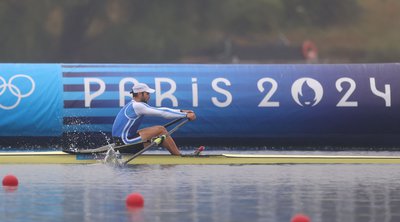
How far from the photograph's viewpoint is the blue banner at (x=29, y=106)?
82.5ft

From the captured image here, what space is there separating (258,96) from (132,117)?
460 cm

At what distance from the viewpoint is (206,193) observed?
53.0 ft

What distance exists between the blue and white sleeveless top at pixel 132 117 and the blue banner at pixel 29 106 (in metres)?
3.64

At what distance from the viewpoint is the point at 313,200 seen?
603 inches

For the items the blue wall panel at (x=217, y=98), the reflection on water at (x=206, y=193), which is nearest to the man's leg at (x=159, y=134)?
the reflection on water at (x=206, y=193)

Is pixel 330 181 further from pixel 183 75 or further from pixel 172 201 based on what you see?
pixel 183 75

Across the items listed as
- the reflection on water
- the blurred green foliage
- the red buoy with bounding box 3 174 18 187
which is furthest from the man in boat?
the blurred green foliage

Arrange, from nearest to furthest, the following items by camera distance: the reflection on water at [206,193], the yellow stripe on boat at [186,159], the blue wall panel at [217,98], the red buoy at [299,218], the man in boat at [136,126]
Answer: the red buoy at [299,218] < the reflection on water at [206,193] < the yellow stripe on boat at [186,159] < the man in boat at [136,126] < the blue wall panel at [217,98]

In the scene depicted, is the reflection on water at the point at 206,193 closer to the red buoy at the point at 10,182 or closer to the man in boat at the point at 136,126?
the red buoy at the point at 10,182

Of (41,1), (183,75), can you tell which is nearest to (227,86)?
(183,75)

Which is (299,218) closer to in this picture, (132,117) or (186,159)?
(186,159)

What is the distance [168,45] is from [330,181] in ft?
186

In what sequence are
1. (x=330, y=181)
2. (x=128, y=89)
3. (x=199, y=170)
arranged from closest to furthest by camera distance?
(x=330, y=181) → (x=199, y=170) → (x=128, y=89)

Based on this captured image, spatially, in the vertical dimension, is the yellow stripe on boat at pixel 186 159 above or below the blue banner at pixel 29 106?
below
